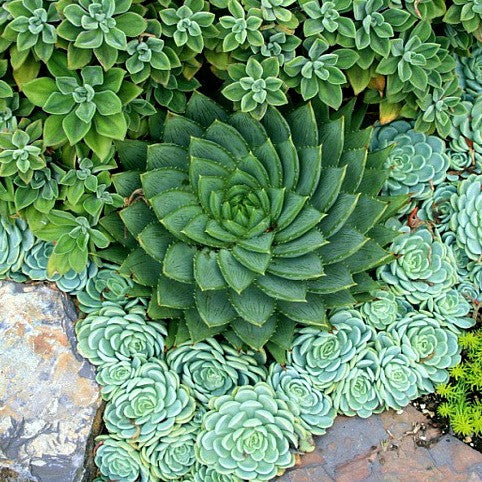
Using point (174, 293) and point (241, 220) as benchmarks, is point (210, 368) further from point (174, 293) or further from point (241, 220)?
point (241, 220)

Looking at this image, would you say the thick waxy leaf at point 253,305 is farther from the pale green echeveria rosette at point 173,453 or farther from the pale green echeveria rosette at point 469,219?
the pale green echeveria rosette at point 469,219

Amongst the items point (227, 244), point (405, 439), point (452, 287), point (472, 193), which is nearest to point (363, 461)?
point (405, 439)

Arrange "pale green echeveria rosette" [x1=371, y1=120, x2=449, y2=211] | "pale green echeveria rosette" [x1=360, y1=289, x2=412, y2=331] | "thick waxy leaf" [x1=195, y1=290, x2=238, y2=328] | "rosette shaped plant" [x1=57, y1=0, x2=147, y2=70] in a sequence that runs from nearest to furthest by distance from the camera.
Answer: "rosette shaped plant" [x1=57, y1=0, x2=147, y2=70], "thick waxy leaf" [x1=195, y1=290, x2=238, y2=328], "pale green echeveria rosette" [x1=360, y1=289, x2=412, y2=331], "pale green echeveria rosette" [x1=371, y1=120, x2=449, y2=211]

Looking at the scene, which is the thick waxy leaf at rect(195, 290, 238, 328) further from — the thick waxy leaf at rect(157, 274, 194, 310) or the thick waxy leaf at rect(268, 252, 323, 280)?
the thick waxy leaf at rect(268, 252, 323, 280)

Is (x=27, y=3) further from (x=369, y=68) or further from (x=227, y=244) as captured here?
(x=369, y=68)

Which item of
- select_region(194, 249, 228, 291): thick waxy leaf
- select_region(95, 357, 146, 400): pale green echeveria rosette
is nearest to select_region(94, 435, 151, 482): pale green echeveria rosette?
select_region(95, 357, 146, 400): pale green echeveria rosette

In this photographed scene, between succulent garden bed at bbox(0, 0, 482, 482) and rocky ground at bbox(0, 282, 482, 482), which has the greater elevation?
succulent garden bed at bbox(0, 0, 482, 482)
